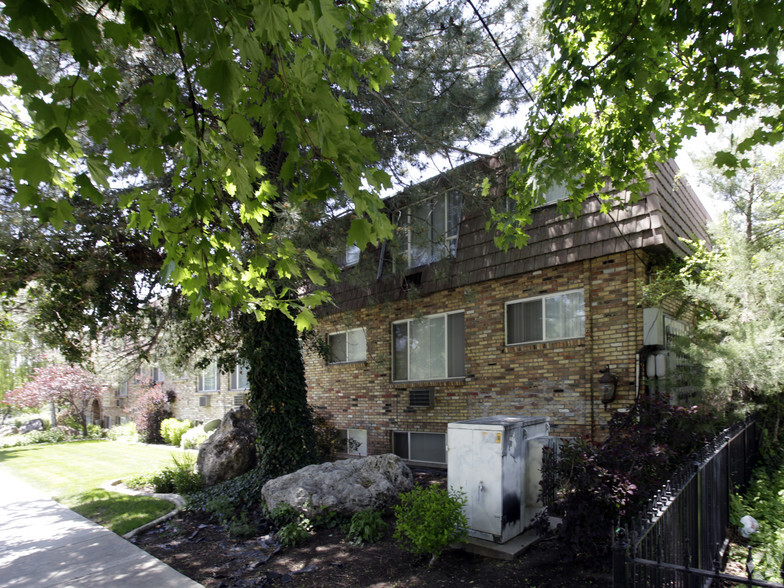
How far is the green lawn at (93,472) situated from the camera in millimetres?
8727

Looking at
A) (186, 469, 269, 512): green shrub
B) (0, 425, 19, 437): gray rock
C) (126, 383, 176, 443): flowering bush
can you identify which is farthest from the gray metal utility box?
Answer: (0, 425, 19, 437): gray rock

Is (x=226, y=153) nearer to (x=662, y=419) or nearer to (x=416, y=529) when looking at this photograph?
(x=416, y=529)

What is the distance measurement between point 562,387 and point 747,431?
2.70 metres

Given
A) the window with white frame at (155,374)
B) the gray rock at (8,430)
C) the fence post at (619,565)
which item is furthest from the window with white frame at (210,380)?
the fence post at (619,565)

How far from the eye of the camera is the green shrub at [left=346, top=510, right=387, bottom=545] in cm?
654

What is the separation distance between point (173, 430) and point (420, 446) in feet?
38.9

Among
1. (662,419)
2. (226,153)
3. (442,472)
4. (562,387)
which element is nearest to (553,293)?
(562,387)

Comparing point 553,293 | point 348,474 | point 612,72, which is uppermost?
point 612,72

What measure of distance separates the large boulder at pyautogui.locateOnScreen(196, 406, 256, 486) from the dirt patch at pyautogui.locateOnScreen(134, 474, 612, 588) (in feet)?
9.37

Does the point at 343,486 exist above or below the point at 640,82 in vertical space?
below

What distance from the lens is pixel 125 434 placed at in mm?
23406

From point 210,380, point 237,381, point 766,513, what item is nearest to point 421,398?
point 766,513

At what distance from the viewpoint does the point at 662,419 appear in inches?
247

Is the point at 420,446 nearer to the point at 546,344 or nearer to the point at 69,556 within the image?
the point at 546,344
